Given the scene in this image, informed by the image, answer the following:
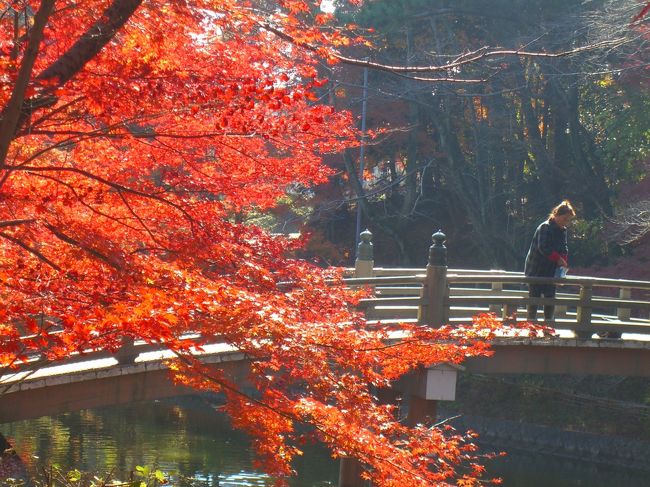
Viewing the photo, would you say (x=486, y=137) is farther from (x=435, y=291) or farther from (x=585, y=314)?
(x=435, y=291)

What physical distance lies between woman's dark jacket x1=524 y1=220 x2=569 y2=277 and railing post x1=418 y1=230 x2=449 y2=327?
1169 mm

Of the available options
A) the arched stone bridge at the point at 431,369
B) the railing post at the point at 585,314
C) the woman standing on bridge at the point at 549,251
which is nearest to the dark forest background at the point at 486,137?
the arched stone bridge at the point at 431,369

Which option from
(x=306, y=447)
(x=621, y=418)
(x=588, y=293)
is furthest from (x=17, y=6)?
(x=621, y=418)

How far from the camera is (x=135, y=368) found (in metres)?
9.26

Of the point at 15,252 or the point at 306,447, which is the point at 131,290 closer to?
the point at 15,252

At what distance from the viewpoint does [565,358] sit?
12.2 m

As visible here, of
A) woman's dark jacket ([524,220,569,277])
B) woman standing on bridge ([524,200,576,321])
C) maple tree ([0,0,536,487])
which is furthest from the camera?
woman's dark jacket ([524,220,569,277])

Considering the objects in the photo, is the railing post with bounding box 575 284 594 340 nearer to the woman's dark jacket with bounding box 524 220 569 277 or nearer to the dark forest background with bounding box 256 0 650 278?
the woman's dark jacket with bounding box 524 220 569 277

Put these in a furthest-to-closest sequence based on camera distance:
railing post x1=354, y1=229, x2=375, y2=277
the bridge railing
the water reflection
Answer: the water reflection, railing post x1=354, y1=229, x2=375, y2=277, the bridge railing

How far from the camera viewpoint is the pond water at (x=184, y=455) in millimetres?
15930

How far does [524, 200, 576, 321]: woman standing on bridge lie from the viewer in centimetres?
1081

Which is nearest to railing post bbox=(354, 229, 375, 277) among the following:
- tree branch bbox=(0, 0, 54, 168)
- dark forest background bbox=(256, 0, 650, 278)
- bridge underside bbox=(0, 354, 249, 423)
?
bridge underside bbox=(0, 354, 249, 423)

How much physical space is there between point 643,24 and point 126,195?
582 inches

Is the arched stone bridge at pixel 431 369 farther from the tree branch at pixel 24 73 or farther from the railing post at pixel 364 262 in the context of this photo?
the tree branch at pixel 24 73
